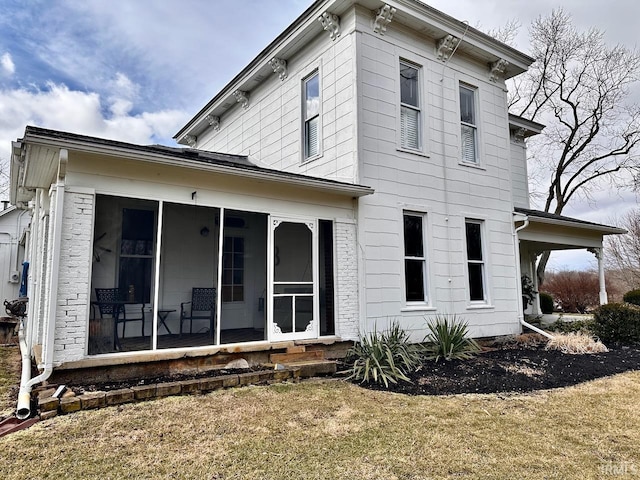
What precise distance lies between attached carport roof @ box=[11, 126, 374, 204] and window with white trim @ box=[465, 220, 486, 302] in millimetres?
3119

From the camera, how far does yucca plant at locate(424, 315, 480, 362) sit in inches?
284

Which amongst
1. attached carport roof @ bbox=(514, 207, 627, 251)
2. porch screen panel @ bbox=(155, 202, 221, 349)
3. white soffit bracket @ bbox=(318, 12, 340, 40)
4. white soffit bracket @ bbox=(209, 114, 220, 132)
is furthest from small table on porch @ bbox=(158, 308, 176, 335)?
attached carport roof @ bbox=(514, 207, 627, 251)

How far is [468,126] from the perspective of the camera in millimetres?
9305

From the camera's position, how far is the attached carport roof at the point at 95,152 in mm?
4589

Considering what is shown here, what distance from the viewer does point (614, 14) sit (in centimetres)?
1689

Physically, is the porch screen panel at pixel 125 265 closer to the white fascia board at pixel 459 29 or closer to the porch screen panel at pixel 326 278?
the porch screen panel at pixel 326 278

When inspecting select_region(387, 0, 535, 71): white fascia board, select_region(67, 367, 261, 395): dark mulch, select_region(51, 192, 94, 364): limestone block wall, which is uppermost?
select_region(387, 0, 535, 71): white fascia board

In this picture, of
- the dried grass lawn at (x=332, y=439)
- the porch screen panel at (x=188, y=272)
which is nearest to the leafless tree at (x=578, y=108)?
the porch screen panel at (x=188, y=272)

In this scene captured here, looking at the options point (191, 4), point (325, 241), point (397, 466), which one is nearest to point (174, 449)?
point (397, 466)

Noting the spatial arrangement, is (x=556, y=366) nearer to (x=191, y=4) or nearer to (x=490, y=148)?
(x=490, y=148)

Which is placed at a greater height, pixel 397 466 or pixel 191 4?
pixel 191 4

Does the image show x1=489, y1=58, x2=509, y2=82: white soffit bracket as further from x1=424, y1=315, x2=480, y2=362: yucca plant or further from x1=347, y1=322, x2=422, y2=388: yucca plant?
x1=347, y1=322, x2=422, y2=388: yucca plant

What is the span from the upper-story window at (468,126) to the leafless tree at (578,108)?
12838 millimetres

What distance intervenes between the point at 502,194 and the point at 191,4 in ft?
28.5
